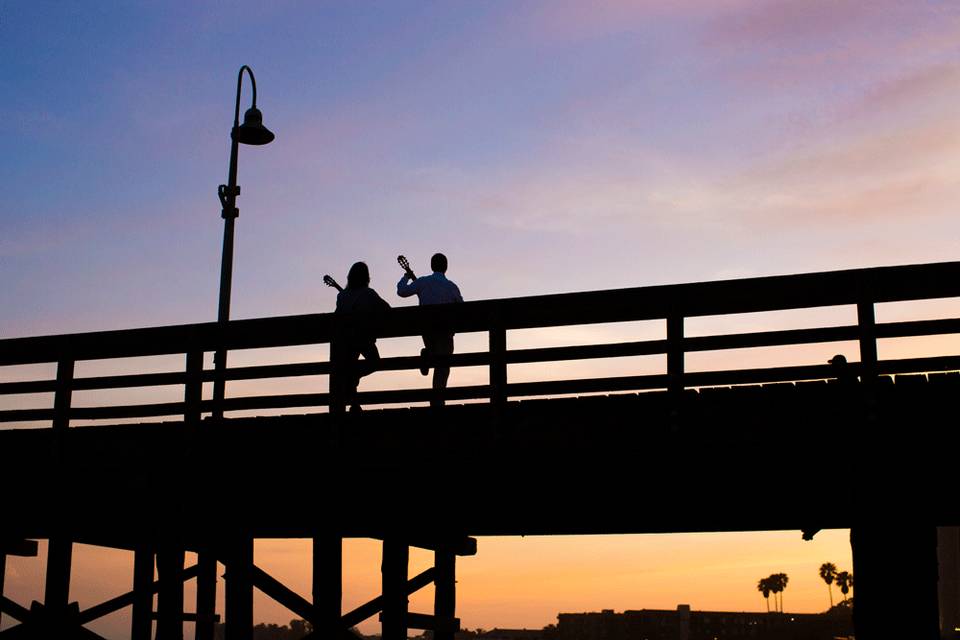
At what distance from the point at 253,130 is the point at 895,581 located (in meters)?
11.7

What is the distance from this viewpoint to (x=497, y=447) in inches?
360

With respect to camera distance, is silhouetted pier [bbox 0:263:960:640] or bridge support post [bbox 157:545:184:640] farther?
bridge support post [bbox 157:545:184:640]

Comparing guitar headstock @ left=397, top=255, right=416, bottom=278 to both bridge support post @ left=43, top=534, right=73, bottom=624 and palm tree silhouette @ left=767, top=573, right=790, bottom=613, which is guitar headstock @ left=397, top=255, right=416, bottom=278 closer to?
bridge support post @ left=43, top=534, right=73, bottom=624

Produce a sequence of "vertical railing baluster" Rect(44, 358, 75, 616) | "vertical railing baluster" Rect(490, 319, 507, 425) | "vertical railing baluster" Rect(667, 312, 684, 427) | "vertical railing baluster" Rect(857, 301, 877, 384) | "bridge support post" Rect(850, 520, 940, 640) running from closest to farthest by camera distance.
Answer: "bridge support post" Rect(850, 520, 940, 640) → "vertical railing baluster" Rect(857, 301, 877, 384) → "vertical railing baluster" Rect(667, 312, 684, 427) → "vertical railing baluster" Rect(490, 319, 507, 425) → "vertical railing baluster" Rect(44, 358, 75, 616)

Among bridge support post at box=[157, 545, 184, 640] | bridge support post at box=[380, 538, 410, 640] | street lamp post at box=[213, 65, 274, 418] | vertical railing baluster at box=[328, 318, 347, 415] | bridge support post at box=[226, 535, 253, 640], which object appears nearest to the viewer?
vertical railing baluster at box=[328, 318, 347, 415]

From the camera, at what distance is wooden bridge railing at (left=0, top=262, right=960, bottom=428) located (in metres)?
8.25

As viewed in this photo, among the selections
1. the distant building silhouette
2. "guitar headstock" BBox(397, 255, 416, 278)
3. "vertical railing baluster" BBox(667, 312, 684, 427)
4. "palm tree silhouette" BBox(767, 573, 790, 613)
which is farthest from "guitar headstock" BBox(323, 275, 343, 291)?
"palm tree silhouette" BBox(767, 573, 790, 613)

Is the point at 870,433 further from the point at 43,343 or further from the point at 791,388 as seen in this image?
the point at 43,343

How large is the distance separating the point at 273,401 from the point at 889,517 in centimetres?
477

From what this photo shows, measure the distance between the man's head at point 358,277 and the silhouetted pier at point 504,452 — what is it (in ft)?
4.39

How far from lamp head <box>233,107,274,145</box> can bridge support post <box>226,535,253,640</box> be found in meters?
7.54

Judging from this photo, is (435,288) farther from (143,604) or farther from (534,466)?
(143,604)

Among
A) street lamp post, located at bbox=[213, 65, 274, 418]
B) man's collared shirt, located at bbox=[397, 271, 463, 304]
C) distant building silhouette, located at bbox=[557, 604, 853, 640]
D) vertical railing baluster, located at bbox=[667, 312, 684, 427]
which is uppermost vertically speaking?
street lamp post, located at bbox=[213, 65, 274, 418]

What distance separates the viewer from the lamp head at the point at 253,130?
1686cm
